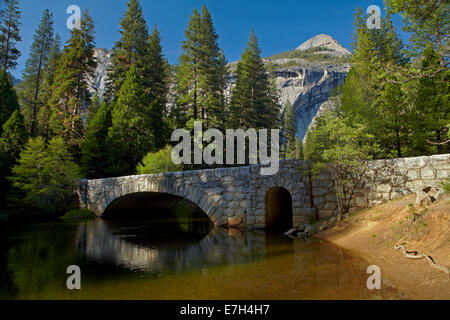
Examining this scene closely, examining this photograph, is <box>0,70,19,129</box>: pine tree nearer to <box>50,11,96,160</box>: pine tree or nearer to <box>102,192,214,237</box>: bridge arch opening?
<box>50,11,96,160</box>: pine tree

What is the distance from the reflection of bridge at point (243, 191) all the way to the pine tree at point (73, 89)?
16.2m

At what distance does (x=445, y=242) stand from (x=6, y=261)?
31.0 feet

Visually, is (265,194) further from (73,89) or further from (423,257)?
(73,89)

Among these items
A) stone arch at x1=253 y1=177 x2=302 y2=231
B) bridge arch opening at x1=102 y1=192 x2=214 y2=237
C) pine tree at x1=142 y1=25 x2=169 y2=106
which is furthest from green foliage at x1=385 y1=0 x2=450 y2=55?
pine tree at x1=142 y1=25 x2=169 y2=106

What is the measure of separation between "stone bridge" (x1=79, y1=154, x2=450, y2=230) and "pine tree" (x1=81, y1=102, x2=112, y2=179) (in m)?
10.6

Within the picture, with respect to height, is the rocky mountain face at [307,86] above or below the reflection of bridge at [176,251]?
above

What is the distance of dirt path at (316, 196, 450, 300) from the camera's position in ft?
12.6

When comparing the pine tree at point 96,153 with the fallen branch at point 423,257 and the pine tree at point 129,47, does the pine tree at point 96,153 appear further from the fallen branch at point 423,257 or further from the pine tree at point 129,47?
the fallen branch at point 423,257

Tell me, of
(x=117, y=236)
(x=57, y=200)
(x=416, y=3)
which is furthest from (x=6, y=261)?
(x=57, y=200)

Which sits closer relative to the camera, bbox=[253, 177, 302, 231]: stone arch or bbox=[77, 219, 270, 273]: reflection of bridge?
bbox=[77, 219, 270, 273]: reflection of bridge

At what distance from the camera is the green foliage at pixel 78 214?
55.4ft

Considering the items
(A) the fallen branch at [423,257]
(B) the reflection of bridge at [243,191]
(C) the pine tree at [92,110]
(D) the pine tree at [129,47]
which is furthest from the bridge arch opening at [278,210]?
(C) the pine tree at [92,110]

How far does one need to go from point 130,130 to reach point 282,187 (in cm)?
1697

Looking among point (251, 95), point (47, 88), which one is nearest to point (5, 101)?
point (47, 88)
